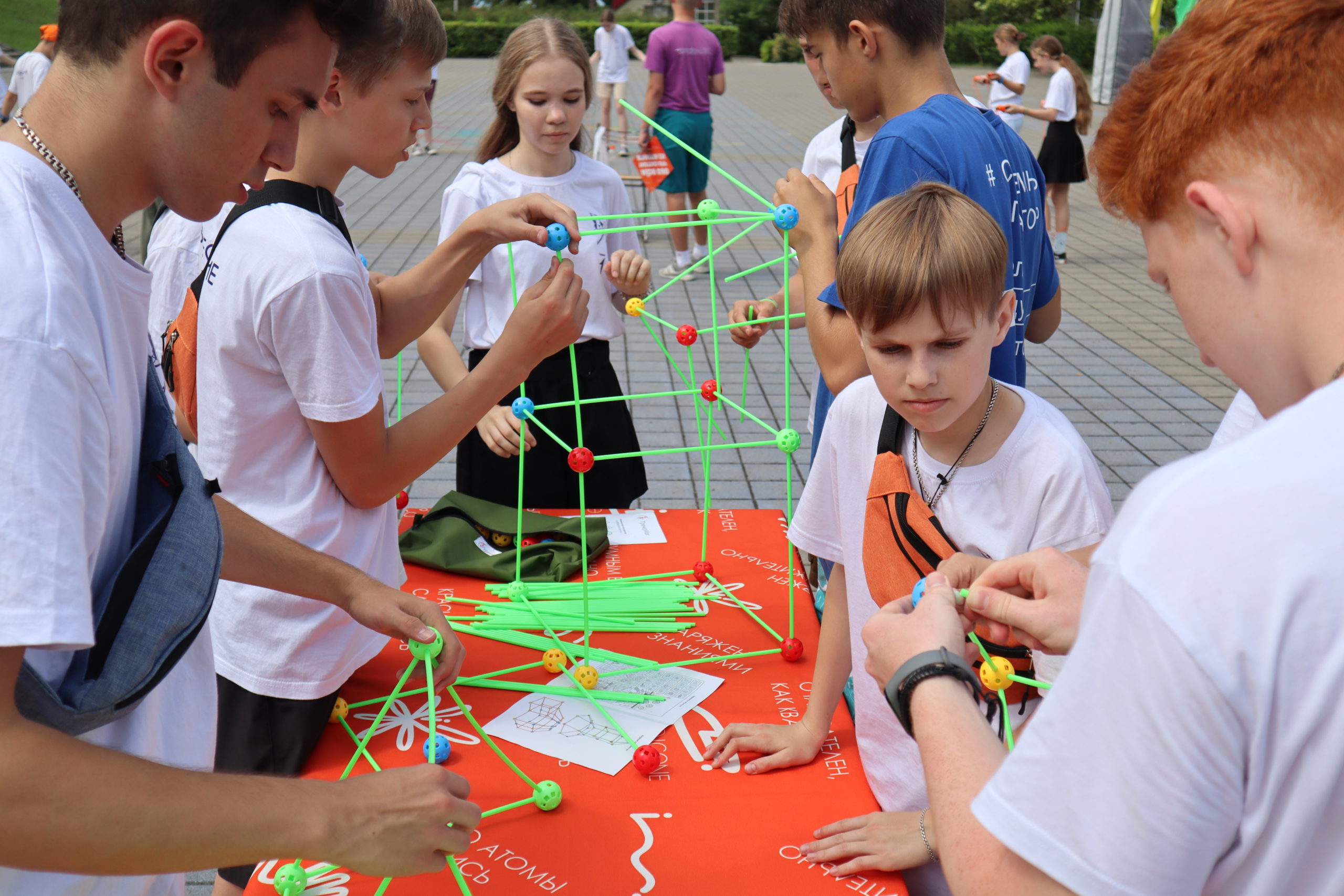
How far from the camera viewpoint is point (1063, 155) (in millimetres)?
8633

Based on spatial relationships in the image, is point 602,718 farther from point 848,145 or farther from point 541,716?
point 848,145

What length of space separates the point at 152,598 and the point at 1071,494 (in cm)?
131

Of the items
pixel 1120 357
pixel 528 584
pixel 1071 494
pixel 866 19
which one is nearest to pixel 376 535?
pixel 528 584

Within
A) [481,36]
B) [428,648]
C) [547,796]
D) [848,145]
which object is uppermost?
[848,145]

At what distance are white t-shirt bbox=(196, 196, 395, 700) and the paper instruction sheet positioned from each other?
35 centimetres

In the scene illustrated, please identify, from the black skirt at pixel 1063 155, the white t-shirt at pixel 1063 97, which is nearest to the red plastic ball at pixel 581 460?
the black skirt at pixel 1063 155

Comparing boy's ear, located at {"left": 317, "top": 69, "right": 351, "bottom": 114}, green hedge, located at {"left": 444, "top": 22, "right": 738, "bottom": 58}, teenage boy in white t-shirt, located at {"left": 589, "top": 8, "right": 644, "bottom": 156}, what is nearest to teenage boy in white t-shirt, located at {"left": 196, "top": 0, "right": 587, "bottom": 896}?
boy's ear, located at {"left": 317, "top": 69, "right": 351, "bottom": 114}

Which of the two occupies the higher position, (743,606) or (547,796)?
(547,796)

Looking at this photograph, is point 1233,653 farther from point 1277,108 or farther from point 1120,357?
point 1120,357

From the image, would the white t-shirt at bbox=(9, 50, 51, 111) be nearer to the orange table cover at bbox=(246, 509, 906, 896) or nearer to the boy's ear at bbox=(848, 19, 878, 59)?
the orange table cover at bbox=(246, 509, 906, 896)

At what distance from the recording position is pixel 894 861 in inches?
59.6

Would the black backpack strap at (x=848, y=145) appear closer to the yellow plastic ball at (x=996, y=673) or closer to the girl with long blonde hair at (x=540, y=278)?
the girl with long blonde hair at (x=540, y=278)

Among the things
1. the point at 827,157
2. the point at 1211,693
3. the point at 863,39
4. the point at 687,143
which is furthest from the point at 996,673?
the point at 687,143

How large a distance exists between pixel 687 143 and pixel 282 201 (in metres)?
6.30
